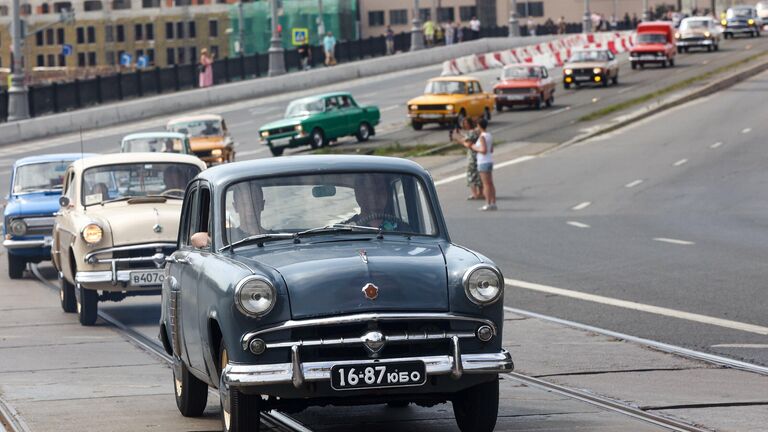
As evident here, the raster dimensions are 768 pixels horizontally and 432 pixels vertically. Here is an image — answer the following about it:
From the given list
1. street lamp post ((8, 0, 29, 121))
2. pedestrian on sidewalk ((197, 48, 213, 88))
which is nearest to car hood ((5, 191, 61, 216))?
street lamp post ((8, 0, 29, 121))

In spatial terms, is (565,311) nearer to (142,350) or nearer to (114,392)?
(142,350)

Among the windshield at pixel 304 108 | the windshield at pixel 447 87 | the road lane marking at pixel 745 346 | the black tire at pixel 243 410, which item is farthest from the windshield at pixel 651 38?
the black tire at pixel 243 410

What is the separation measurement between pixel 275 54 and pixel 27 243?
42.6 metres

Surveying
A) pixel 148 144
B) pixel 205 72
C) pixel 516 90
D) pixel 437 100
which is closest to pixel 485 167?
pixel 148 144

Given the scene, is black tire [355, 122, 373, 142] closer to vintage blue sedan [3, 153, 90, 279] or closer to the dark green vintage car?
the dark green vintage car

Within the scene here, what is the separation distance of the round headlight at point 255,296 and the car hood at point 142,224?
7.95 meters

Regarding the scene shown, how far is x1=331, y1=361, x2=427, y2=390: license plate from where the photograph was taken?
789 centimetres

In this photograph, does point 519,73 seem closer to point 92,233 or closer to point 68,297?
point 68,297

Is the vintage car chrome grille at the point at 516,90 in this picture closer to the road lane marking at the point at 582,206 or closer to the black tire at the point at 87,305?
the road lane marking at the point at 582,206

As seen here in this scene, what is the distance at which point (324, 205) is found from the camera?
9.15 m

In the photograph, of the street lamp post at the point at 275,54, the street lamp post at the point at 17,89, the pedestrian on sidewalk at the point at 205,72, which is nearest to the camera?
the street lamp post at the point at 17,89

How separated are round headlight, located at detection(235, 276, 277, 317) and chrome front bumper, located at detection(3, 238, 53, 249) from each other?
13.6 m

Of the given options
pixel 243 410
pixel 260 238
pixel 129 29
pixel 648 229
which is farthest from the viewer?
pixel 129 29

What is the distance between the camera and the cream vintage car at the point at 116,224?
1589 centimetres
